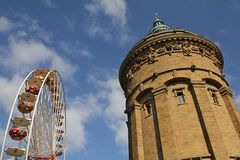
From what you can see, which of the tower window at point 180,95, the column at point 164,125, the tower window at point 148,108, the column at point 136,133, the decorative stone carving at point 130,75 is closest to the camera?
the column at point 164,125

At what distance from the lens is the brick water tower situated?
20016 mm

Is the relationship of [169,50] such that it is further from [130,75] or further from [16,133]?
[16,133]

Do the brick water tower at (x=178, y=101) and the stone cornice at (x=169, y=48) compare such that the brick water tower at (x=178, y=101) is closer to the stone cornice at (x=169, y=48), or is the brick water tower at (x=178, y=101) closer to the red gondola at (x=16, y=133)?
the stone cornice at (x=169, y=48)

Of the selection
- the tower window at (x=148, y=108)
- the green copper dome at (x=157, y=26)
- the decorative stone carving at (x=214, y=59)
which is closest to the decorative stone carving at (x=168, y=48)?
the decorative stone carving at (x=214, y=59)

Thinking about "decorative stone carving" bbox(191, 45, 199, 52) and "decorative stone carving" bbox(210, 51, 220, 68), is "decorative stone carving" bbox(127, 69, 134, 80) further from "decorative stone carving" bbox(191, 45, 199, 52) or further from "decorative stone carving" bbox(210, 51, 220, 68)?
"decorative stone carving" bbox(210, 51, 220, 68)

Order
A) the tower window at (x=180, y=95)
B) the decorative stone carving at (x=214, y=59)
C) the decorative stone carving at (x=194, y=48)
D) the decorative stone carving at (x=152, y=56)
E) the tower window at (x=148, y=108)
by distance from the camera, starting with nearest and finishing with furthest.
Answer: the tower window at (x=180, y=95) < the tower window at (x=148, y=108) < the decorative stone carving at (x=152, y=56) < the decorative stone carving at (x=194, y=48) < the decorative stone carving at (x=214, y=59)

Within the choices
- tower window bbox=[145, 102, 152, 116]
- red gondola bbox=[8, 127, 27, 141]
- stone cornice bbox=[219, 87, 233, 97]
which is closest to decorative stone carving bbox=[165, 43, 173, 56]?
tower window bbox=[145, 102, 152, 116]

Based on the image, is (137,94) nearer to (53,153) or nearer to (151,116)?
(151,116)

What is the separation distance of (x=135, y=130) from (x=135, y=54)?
25.6ft

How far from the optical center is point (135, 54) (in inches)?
1088

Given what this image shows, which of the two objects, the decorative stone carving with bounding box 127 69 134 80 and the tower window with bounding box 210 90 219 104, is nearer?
the tower window with bounding box 210 90 219 104

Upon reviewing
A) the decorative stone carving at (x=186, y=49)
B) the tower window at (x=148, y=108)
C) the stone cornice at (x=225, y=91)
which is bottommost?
the tower window at (x=148, y=108)

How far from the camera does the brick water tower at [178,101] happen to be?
788 inches

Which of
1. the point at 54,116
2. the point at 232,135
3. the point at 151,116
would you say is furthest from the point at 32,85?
the point at 232,135
